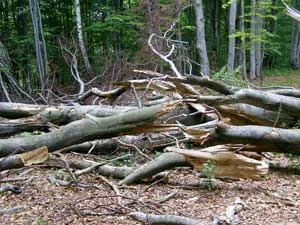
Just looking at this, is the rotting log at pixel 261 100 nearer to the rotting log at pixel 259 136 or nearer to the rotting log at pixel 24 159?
the rotting log at pixel 259 136

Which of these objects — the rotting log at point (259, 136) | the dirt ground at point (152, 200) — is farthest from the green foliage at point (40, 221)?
the rotting log at point (259, 136)

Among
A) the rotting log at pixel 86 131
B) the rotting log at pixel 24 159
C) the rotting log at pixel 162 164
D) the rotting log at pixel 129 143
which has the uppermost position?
the rotting log at pixel 86 131

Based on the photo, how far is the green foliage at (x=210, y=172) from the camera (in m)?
5.02

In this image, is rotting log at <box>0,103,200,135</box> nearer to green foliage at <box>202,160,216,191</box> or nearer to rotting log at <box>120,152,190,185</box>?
rotting log at <box>120,152,190,185</box>

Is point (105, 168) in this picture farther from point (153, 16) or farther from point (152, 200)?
point (153, 16)

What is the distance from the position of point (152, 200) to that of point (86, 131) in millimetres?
1152

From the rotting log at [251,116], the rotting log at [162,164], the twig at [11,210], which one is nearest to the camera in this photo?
the twig at [11,210]

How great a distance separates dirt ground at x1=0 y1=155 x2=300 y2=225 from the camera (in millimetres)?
4297

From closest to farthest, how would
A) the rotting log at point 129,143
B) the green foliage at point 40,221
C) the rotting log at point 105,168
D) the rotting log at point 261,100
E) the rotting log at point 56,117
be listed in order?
the green foliage at point 40,221, the rotting log at point 105,168, the rotting log at point 261,100, the rotting log at point 129,143, the rotting log at point 56,117

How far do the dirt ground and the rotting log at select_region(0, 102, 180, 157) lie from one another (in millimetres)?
721

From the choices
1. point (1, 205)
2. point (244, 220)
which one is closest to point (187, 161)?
point (244, 220)

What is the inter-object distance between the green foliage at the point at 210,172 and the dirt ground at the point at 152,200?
0.08 meters

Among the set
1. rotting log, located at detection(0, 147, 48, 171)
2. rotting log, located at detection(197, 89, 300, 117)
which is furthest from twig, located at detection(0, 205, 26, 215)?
rotting log, located at detection(197, 89, 300, 117)

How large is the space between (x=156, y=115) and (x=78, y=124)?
0.92 meters
